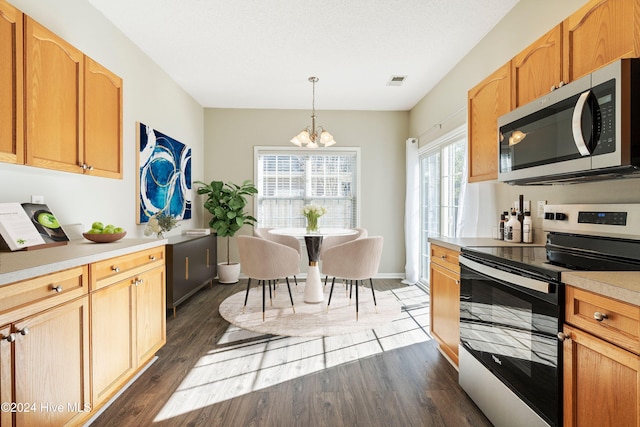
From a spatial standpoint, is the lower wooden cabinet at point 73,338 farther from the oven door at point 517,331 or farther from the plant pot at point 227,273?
the plant pot at point 227,273

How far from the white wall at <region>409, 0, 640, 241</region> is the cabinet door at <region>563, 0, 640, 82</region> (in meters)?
0.52

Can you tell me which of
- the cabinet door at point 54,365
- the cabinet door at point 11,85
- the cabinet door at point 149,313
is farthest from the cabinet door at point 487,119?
the cabinet door at point 11,85

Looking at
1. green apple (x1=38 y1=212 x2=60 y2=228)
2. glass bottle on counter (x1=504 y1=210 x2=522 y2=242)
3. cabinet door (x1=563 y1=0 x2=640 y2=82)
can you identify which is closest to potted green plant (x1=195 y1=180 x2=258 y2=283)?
green apple (x1=38 y1=212 x2=60 y2=228)

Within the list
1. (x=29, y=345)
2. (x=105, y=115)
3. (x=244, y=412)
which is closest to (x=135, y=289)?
(x=29, y=345)

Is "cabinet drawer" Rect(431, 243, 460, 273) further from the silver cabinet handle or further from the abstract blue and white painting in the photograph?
the abstract blue and white painting

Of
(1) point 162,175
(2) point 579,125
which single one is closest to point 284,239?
(1) point 162,175

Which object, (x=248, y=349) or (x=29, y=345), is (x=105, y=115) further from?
(x=248, y=349)

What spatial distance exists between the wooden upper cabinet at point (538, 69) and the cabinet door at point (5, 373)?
256cm

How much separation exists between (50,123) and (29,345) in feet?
3.70

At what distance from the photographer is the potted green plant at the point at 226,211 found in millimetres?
4891

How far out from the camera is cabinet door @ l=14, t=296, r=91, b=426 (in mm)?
1263

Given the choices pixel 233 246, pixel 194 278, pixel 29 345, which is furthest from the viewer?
pixel 233 246

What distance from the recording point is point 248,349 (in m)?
2.71

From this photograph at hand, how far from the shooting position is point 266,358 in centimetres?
256
